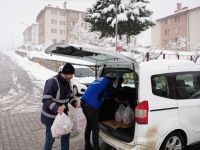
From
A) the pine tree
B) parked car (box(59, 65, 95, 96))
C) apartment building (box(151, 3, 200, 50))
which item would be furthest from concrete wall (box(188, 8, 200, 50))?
parked car (box(59, 65, 95, 96))

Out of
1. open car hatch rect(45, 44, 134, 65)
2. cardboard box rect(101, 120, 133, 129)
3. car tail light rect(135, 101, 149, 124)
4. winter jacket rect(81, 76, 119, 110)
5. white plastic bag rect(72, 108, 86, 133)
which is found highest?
open car hatch rect(45, 44, 134, 65)

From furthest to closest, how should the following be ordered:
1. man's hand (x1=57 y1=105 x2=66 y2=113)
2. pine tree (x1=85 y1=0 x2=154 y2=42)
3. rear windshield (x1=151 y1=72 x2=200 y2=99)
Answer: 1. pine tree (x1=85 y1=0 x2=154 y2=42)
2. rear windshield (x1=151 y1=72 x2=200 y2=99)
3. man's hand (x1=57 y1=105 x2=66 y2=113)

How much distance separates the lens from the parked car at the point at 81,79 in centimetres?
1435

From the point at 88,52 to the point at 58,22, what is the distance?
285 ft

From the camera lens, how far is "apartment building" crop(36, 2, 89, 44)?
8806 centimetres

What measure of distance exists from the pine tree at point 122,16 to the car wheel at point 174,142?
2856cm

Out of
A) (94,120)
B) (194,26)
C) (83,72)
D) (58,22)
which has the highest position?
(58,22)

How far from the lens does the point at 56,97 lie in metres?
4.84

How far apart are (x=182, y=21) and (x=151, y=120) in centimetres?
5932

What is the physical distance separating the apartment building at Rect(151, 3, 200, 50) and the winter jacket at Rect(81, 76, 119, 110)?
47.3m

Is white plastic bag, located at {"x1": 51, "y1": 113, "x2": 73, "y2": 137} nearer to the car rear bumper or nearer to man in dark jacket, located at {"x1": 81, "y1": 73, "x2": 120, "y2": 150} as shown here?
man in dark jacket, located at {"x1": 81, "y1": 73, "x2": 120, "y2": 150}

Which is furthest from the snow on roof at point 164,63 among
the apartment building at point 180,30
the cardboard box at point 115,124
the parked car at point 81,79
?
the apartment building at point 180,30

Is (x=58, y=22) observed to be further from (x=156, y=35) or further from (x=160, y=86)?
(x=160, y=86)

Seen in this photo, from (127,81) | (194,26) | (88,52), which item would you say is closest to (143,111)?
(88,52)
